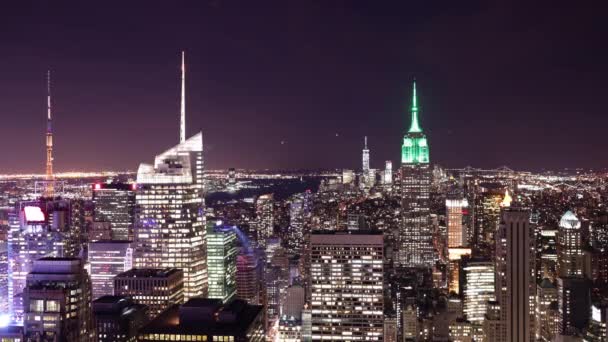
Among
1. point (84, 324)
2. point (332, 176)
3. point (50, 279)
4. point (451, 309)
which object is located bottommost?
point (451, 309)

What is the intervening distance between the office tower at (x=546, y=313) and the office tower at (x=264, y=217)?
11.7 meters

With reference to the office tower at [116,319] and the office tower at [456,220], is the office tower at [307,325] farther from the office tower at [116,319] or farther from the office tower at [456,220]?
the office tower at [456,220]

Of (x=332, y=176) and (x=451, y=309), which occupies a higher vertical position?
(x=332, y=176)

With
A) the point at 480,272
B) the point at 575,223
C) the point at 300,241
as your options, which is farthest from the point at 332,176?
the point at 575,223

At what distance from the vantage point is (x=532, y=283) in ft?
69.1

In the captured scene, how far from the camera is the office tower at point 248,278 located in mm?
25891

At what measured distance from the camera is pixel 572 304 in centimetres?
2055

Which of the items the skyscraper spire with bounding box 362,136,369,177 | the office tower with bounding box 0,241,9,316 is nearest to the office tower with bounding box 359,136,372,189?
the skyscraper spire with bounding box 362,136,369,177

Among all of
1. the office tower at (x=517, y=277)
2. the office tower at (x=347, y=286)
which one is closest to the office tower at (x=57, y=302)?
the office tower at (x=347, y=286)

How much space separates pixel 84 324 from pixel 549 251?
15640mm

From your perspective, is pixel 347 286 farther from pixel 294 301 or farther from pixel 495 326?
pixel 495 326

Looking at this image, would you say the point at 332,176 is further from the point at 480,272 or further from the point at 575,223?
the point at 575,223

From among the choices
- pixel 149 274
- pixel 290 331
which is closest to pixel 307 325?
pixel 290 331

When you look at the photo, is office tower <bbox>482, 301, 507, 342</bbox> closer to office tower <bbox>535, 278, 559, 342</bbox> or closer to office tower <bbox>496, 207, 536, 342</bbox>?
office tower <bbox>496, 207, 536, 342</bbox>
